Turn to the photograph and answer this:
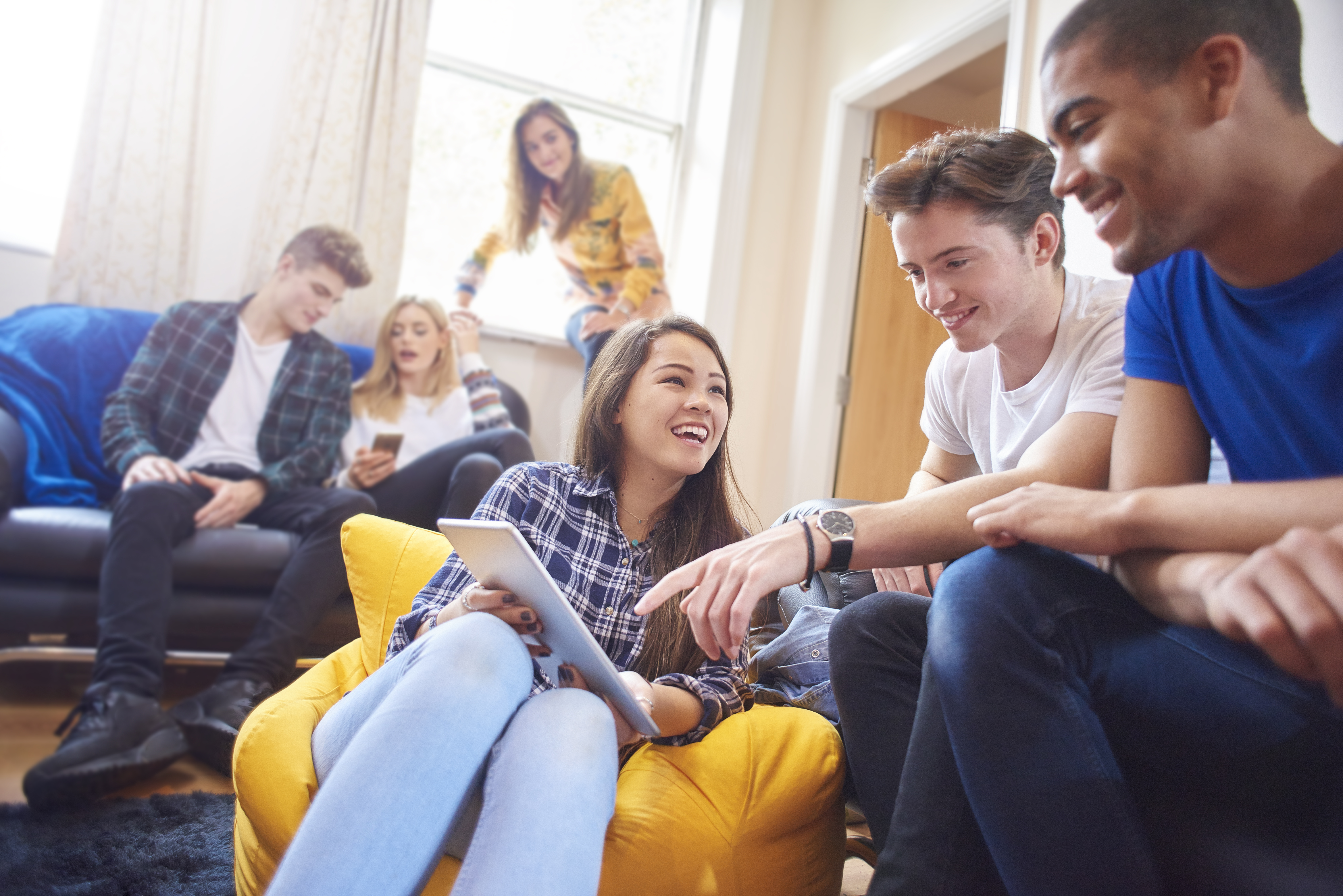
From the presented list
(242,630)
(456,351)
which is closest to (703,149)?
(456,351)

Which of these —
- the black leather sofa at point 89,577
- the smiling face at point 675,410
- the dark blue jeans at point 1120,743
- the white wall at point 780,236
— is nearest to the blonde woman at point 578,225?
the white wall at point 780,236

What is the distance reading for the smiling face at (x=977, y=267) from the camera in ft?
4.24

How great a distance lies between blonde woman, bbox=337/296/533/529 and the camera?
8.36 feet

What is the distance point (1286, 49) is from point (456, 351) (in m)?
2.70

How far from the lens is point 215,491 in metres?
2.24

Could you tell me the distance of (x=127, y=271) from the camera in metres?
2.90

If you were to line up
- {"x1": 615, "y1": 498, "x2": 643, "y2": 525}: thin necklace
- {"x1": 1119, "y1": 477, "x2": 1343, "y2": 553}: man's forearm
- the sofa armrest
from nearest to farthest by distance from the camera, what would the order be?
{"x1": 1119, "y1": 477, "x2": 1343, "y2": 553}: man's forearm → {"x1": 615, "y1": 498, "x2": 643, "y2": 525}: thin necklace → the sofa armrest

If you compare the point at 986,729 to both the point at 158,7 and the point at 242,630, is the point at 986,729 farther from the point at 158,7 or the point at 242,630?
the point at 158,7

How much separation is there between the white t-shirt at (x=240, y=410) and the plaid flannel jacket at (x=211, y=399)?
0.02 m

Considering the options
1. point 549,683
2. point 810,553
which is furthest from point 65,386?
point 810,553

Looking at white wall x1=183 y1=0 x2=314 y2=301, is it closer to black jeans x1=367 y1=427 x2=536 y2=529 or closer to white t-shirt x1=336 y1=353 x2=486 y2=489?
white t-shirt x1=336 y1=353 x2=486 y2=489

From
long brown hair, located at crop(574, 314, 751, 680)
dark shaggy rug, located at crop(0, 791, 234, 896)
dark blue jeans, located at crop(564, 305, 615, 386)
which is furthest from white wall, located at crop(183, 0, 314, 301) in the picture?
long brown hair, located at crop(574, 314, 751, 680)

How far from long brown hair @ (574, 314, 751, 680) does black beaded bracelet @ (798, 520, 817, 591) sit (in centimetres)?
38

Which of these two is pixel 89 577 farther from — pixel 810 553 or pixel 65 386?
pixel 810 553
